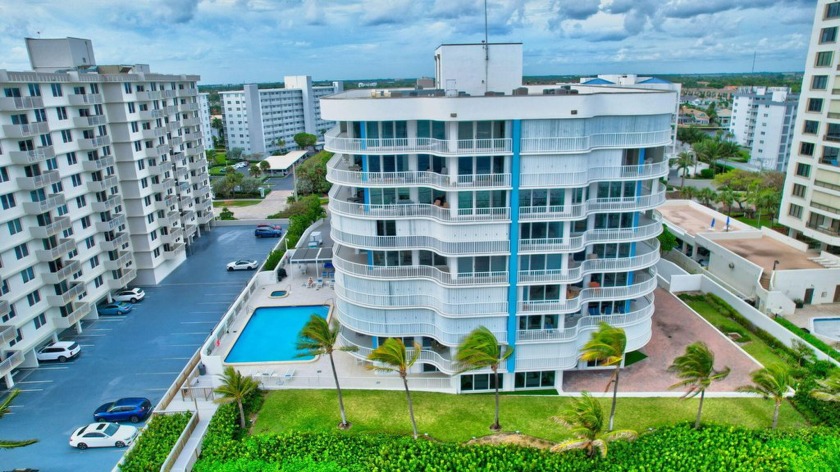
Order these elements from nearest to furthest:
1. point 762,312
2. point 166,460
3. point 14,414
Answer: point 166,460 → point 14,414 → point 762,312

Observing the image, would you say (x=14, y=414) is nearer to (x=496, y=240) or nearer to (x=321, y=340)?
(x=321, y=340)

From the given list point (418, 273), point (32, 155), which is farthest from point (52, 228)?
point (418, 273)

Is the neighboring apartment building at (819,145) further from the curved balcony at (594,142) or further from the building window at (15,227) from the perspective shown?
the building window at (15,227)

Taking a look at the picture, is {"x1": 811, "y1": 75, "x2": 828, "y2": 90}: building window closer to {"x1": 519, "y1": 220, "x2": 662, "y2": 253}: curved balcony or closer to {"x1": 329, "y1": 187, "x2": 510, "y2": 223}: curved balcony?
{"x1": 519, "y1": 220, "x2": 662, "y2": 253}: curved balcony

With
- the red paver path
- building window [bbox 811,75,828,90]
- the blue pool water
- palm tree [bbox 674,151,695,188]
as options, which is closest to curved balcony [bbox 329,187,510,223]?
the blue pool water

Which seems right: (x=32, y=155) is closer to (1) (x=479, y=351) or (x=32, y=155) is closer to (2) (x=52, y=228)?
(2) (x=52, y=228)

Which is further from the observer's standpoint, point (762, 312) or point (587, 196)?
point (762, 312)

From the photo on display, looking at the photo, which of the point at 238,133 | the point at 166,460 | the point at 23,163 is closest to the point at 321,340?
the point at 166,460

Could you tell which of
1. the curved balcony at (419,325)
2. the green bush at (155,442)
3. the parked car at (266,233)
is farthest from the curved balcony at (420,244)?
the parked car at (266,233)
